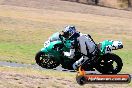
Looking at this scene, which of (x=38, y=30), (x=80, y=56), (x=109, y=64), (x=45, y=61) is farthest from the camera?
(x=38, y=30)

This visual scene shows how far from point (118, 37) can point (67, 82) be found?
28727 mm

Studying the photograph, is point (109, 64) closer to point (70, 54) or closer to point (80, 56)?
point (80, 56)

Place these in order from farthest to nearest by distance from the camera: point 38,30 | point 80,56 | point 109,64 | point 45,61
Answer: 1. point 38,30
2. point 45,61
3. point 80,56
4. point 109,64

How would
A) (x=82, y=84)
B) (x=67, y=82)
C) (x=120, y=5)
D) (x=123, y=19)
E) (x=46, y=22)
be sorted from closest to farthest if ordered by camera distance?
1. (x=82, y=84)
2. (x=67, y=82)
3. (x=46, y=22)
4. (x=123, y=19)
5. (x=120, y=5)

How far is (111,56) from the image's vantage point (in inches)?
586

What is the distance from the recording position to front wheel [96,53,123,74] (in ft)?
48.9

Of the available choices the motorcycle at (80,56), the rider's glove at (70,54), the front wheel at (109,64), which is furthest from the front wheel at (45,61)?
the front wheel at (109,64)

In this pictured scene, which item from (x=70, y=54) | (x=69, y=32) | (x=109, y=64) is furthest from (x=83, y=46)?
(x=109, y=64)

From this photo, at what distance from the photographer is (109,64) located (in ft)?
49.3

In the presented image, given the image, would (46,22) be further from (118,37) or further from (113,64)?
(113,64)

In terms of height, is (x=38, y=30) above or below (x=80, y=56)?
below

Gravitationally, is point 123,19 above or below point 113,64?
below

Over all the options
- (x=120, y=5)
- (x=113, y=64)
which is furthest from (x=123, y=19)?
(x=113, y=64)

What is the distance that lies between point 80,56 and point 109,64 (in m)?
1.16
